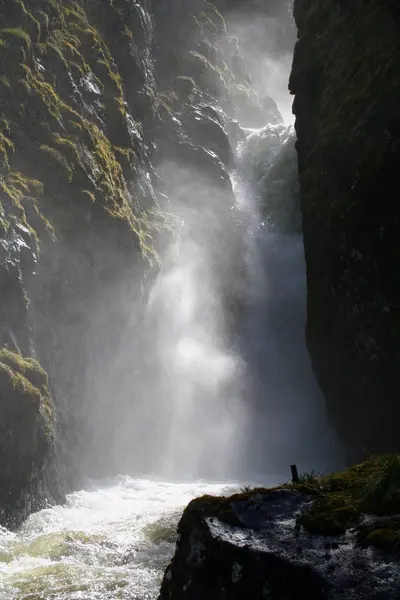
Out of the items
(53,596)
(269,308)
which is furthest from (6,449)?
(269,308)

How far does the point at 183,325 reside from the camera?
1612 inches

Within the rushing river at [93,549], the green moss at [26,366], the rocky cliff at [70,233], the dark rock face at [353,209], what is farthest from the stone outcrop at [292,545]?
the dark rock face at [353,209]

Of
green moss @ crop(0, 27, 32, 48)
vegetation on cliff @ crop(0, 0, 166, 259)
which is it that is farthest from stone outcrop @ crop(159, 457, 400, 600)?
green moss @ crop(0, 27, 32, 48)

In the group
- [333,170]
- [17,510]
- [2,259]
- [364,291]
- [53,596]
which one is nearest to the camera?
[53,596]

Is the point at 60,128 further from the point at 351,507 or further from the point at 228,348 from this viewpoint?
the point at 351,507

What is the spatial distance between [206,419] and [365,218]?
61.8ft

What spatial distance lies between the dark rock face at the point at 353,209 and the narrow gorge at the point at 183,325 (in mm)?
120

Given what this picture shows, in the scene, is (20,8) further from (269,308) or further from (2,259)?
(269,308)

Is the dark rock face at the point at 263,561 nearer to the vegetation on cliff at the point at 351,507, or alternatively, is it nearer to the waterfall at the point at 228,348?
the vegetation on cliff at the point at 351,507

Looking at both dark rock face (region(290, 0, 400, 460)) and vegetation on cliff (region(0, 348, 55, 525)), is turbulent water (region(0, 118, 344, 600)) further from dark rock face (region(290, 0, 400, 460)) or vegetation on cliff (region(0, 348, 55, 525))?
dark rock face (region(290, 0, 400, 460))

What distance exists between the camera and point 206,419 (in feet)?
125

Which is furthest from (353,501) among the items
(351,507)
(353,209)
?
(353,209)

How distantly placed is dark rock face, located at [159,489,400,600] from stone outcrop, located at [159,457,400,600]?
1 cm

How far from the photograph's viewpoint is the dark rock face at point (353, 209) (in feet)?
77.4
